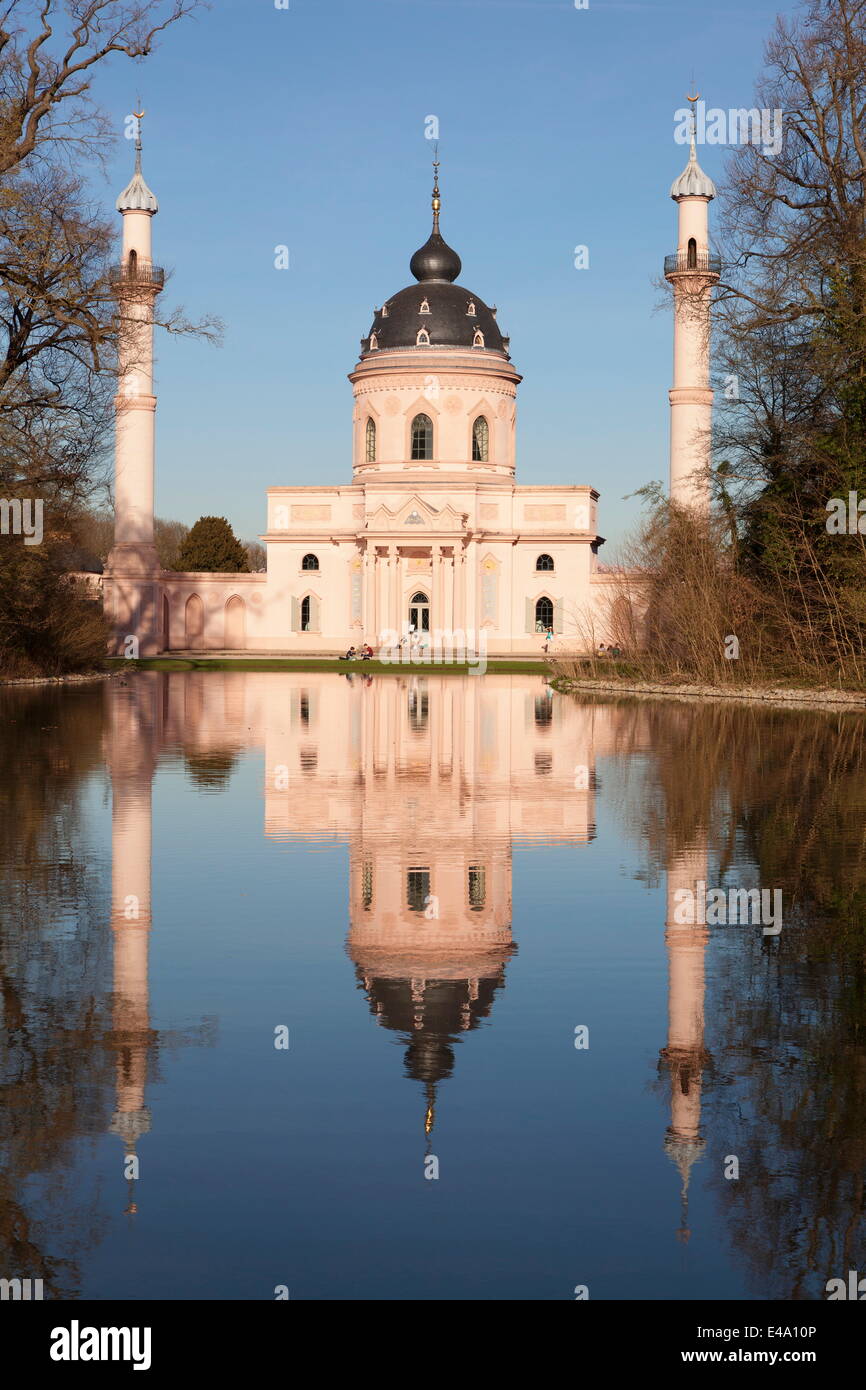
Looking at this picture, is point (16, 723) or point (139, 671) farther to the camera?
point (139, 671)

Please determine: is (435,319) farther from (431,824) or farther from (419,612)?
(431,824)

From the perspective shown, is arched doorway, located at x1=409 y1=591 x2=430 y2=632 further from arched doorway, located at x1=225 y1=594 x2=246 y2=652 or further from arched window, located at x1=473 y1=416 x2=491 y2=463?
arched doorway, located at x1=225 y1=594 x2=246 y2=652

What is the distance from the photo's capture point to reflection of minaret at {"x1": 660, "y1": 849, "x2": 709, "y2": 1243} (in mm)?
5773

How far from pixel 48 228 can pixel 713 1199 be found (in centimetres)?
2356

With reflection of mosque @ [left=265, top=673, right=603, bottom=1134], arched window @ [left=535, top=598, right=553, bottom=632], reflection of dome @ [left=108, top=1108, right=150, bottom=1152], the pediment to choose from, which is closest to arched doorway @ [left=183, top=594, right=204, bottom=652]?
the pediment

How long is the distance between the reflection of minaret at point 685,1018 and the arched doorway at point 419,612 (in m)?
63.4

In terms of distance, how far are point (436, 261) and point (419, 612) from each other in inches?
754

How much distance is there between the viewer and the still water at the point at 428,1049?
4.90 m

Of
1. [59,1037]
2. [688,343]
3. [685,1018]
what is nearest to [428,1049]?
[685,1018]

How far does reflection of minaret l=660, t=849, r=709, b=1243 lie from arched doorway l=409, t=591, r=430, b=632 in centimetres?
6342

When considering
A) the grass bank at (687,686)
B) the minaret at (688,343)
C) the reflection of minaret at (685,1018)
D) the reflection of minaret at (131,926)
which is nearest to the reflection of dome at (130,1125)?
the reflection of minaret at (131,926)

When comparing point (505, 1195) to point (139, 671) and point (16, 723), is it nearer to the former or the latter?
point (16, 723)

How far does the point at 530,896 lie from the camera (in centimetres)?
1068
